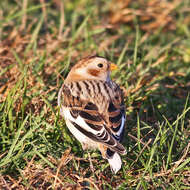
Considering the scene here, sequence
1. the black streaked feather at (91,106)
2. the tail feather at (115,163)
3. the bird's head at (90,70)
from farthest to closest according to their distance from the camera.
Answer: the bird's head at (90,70) < the black streaked feather at (91,106) < the tail feather at (115,163)

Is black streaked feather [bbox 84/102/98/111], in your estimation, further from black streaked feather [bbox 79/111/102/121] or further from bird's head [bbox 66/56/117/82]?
bird's head [bbox 66/56/117/82]

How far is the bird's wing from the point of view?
3.05 meters

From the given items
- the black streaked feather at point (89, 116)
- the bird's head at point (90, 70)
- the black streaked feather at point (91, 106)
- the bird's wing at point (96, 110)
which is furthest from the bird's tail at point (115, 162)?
the bird's head at point (90, 70)

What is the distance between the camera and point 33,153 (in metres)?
3.16

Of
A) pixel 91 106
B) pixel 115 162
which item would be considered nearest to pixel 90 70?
pixel 91 106

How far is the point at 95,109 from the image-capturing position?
3.26 m

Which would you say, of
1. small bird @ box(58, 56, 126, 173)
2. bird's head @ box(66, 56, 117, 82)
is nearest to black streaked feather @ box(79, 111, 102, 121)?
small bird @ box(58, 56, 126, 173)

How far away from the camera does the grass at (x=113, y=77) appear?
3.09 metres

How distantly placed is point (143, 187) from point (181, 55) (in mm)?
2745

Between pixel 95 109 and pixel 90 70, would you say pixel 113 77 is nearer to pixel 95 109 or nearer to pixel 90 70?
pixel 90 70

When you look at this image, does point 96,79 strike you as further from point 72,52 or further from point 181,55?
point 181,55

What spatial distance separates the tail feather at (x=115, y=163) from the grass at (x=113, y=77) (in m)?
0.10

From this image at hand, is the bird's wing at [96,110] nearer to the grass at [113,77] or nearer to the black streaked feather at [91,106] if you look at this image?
the black streaked feather at [91,106]

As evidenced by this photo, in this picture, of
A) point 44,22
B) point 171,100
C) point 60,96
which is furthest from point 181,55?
point 60,96
